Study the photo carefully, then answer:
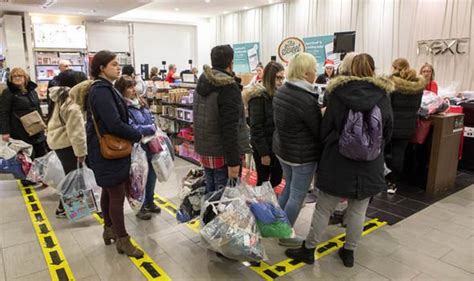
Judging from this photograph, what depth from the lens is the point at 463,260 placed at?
2664 mm

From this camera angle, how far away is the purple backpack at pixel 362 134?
85.2 inches

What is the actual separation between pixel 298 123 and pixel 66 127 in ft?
7.11

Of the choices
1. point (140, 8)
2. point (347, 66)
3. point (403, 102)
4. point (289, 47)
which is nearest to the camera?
point (347, 66)

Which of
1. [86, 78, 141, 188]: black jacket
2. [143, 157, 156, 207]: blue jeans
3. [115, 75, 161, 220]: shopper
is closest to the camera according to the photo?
[86, 78, 141, 188]: black jacket

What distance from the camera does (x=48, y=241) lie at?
9.83 feet

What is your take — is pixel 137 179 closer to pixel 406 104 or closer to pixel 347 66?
pixel 347 66

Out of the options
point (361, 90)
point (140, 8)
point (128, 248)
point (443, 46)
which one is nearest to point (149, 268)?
point (128, 248)

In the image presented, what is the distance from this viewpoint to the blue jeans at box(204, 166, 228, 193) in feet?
8.50

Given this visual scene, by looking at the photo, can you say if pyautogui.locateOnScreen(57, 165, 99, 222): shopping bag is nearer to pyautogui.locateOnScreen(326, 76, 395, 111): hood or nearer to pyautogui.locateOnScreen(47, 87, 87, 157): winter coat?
pyautogui.locateOnScreen(47, 87, 87, 157): winter coat

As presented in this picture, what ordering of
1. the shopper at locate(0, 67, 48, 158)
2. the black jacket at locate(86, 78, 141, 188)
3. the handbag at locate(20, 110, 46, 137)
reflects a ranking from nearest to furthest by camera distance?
the black jacket at locate(86, 78, 141, 188) → the shopper at locate(0, 67, 48, 158) → the handbag at locate(20, 110, 46, 137)

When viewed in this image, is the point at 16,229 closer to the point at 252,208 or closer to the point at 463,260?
the point at 252,208

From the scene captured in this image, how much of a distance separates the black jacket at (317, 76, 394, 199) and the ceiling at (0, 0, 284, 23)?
21.5ft

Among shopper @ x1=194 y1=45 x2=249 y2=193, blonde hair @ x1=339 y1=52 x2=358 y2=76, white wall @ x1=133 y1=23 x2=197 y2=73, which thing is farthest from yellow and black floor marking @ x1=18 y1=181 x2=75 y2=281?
white wall @ x1=133 y1=23 x2=197 y2=73

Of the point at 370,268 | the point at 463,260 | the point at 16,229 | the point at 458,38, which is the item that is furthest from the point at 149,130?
the point at 458,38
